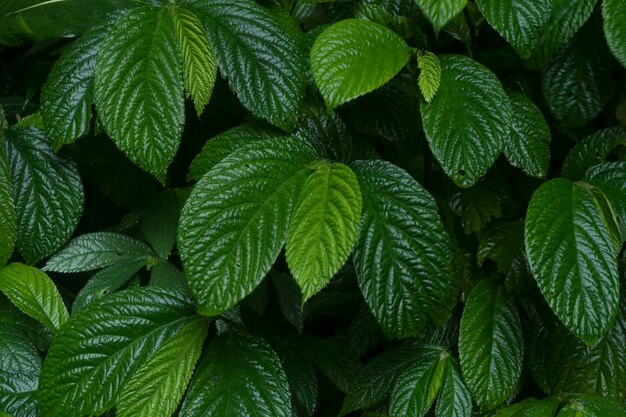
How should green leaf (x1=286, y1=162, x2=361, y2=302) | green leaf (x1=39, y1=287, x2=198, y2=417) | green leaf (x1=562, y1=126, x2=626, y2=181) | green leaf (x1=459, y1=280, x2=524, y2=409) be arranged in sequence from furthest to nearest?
green leaf (x1=562, y1=126, x2=626, y2=181)
green leaf (x1=459, y1=280, x2=524, y2=409)
green leaf (x1=39, y1=287, x2=198, y2=417)
green leaf (x1=286, y1=162, x2=361, y2=302)

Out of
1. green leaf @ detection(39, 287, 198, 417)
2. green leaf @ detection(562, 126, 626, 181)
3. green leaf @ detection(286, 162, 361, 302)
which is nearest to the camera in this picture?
green leaf @ detection(286, 162, 361, 302)

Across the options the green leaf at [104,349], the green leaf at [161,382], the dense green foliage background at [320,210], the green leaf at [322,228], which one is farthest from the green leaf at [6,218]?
the green leaf at [322,228]

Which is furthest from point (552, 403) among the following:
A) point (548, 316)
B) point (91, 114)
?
point (91, 114)

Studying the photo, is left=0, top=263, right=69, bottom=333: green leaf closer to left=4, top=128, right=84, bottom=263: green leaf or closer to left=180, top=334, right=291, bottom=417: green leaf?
left=4, top=128, right=84, bottom=263: green leaf

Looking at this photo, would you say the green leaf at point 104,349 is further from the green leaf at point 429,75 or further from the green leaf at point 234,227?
the green leaf at point 429,75

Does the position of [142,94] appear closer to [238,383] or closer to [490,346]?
[238,383]

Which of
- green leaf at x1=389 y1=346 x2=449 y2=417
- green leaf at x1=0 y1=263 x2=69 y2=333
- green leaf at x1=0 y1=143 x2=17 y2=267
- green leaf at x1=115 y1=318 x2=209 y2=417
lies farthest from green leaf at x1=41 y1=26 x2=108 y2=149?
green leaf at x1=389 y1=346 x2=449 y2=417

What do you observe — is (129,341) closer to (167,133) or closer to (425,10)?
(167,133)
